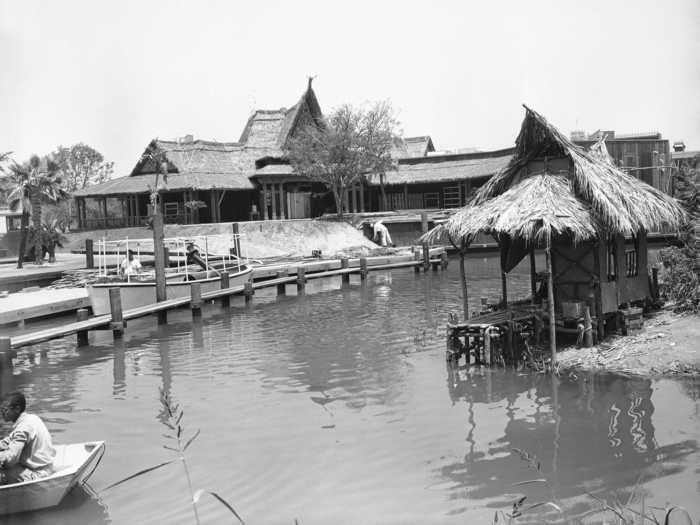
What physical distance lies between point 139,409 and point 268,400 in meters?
2.11

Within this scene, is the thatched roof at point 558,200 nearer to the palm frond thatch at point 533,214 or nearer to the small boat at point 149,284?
the palm frond thatch at point 533,214

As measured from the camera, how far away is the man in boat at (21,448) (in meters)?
7.42

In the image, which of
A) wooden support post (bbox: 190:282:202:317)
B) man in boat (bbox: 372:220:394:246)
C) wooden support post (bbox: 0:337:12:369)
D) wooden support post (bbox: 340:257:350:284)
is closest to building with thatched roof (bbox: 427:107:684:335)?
wooden support post (bbox: 0:337:12:369)

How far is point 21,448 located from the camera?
24.4 ft

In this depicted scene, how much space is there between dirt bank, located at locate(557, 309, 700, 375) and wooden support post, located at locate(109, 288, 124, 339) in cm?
1040

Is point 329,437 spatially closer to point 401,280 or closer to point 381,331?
point 381,331

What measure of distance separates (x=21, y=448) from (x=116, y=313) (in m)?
10.5

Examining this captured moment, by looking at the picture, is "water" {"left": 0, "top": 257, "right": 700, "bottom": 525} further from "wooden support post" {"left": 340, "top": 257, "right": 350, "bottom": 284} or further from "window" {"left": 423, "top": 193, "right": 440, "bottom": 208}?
"window" {"left": 423, "top": 193, "right": 440, "bottom": 208}

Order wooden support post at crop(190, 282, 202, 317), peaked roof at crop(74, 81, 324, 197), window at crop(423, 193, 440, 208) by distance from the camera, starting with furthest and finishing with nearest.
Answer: window at crop(423, 193, 440, 208)
peaked roof at crop(74, 81, 324, 197)
wooden support post at crop(190, 282, 202, 317)

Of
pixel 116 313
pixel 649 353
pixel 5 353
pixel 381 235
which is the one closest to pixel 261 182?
pixel 381 235

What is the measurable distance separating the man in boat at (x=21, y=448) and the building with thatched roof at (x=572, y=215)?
7770 millimetres

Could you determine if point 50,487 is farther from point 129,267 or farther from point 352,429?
point 129,267

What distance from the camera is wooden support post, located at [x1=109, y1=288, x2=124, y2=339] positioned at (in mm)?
17433

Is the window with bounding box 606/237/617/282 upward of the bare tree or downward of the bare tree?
downward
